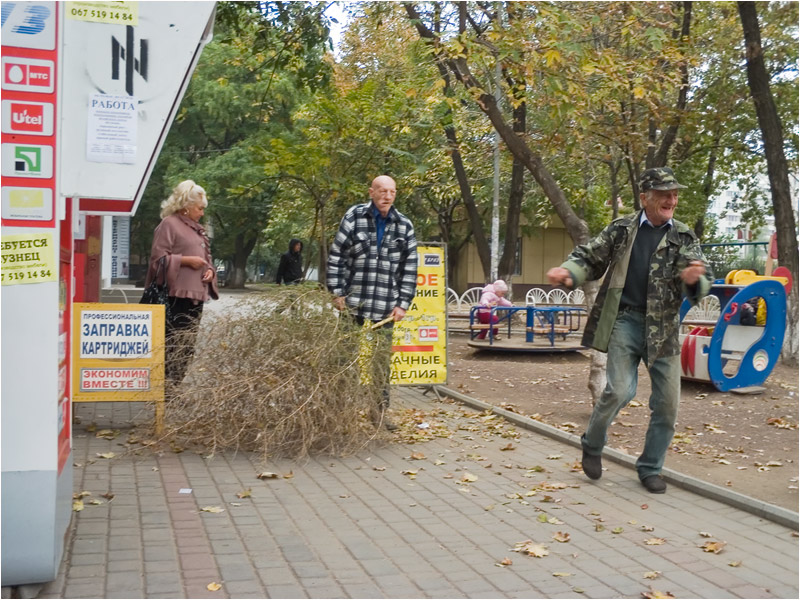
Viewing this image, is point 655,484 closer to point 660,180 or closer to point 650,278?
point 650,278

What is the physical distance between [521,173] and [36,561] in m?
16.1

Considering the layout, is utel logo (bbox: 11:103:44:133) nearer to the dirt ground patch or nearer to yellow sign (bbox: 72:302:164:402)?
yellow sign (bbox: 72:302:164:402)

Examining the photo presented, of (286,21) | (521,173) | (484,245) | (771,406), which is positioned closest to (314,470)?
(771,406)

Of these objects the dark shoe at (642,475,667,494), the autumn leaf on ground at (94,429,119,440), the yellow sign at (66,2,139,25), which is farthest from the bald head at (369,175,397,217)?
the yellow sign at (66,2,139,25)

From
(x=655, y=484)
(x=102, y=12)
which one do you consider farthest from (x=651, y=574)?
(x=102, y=12)

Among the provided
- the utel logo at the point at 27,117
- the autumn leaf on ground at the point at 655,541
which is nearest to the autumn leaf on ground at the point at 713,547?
the autumn leaf on ground at the point at 655,541

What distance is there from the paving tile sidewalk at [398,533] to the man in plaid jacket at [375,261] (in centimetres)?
122

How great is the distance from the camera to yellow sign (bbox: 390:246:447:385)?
984 cm

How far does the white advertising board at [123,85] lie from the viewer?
175 inches

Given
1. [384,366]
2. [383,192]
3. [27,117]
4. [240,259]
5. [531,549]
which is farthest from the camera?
[240,259]

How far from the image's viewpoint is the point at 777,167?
12695 millimetres

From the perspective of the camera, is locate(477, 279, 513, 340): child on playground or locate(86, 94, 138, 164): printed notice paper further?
locate(477, 279, 513, 340): child on playground

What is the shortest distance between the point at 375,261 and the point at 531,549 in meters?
3.32

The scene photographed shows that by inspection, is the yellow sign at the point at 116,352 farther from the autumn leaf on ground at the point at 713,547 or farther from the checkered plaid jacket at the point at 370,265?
the autumn leaf on ground at the point at 713,547
